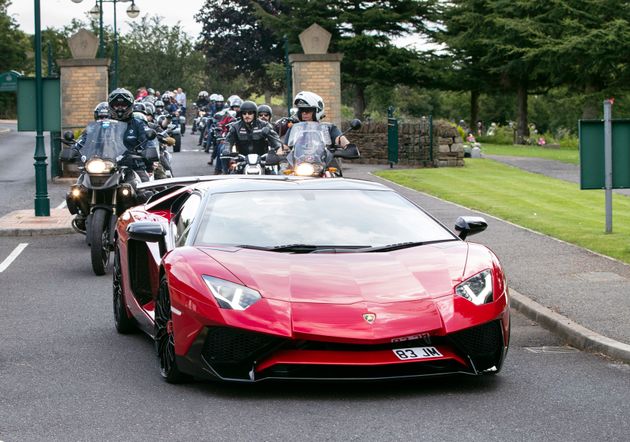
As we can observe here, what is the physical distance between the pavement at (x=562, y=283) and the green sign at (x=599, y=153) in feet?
3.54

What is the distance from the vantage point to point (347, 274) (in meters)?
7.70

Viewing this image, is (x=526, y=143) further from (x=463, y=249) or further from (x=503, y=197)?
(x=463, y=249)

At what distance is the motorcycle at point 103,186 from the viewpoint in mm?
14664

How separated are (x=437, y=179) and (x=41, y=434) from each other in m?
25.5

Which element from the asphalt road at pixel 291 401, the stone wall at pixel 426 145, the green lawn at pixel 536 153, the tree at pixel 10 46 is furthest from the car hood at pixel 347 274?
the tree at pixel 10 46

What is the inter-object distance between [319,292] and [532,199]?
19.0 metres

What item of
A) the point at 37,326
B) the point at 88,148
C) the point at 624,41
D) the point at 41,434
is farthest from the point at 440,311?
the point at 624,41

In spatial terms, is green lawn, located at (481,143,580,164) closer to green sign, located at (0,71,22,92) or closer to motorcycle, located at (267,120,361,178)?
green sign, located at (0,71,22,92)

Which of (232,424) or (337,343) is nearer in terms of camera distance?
(232,424)

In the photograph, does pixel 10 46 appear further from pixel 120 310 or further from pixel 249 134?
pixel 120 310

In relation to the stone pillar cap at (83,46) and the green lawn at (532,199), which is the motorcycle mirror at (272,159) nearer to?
the green lawn at (532,199)

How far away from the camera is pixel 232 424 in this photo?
673cm

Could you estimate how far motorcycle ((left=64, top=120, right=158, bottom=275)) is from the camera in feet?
48.1

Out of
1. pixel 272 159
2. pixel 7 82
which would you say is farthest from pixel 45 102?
pixel 7 82
